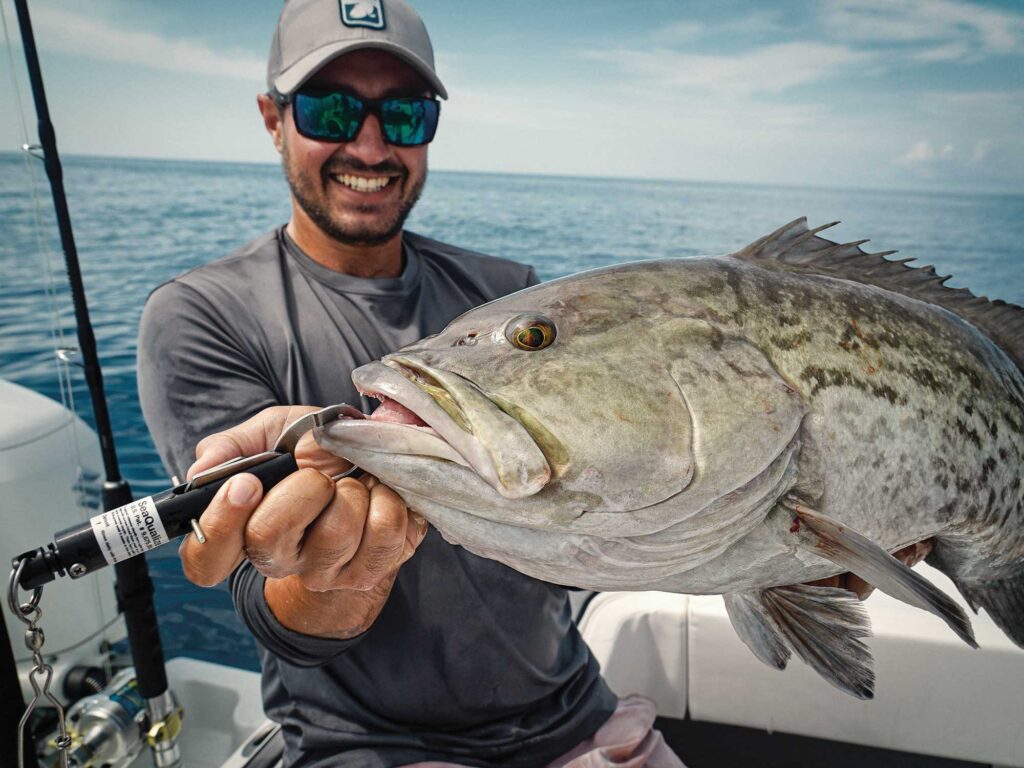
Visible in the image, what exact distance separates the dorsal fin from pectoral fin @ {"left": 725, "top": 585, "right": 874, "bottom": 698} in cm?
61

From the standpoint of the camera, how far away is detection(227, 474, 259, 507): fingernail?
1.06m

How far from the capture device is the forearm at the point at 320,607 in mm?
1533

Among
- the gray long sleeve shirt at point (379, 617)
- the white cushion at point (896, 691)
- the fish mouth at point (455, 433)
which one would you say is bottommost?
the white cushion at point (896, 691)

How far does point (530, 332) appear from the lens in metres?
1.12

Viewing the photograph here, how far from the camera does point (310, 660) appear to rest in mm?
1641

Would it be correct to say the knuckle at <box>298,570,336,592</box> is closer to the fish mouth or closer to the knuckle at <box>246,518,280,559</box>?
the knuckle at <box>246,518,280,559</box>

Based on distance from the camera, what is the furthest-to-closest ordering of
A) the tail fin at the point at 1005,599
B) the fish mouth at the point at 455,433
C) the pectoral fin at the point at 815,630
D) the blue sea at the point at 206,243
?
1. the blue sea at the point at 206,243
2. the tail fin at the point at 1005,599
3. the pectoral fin at the point at 815,630
4. the fish mouth at the point at 455,433

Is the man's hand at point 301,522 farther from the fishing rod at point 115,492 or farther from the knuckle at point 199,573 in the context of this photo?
the fishing rod at point 115,492

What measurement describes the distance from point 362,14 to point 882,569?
210cm

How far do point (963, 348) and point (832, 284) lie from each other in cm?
32

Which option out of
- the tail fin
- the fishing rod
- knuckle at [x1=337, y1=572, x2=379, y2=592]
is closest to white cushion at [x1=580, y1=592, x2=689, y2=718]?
the tail fin

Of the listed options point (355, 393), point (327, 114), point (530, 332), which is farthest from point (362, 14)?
point (530, 332)

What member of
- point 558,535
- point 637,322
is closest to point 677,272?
point 637,322

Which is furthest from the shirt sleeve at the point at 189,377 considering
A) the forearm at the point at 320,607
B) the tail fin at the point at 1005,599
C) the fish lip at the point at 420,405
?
the tail fin at the point at 1005,599
